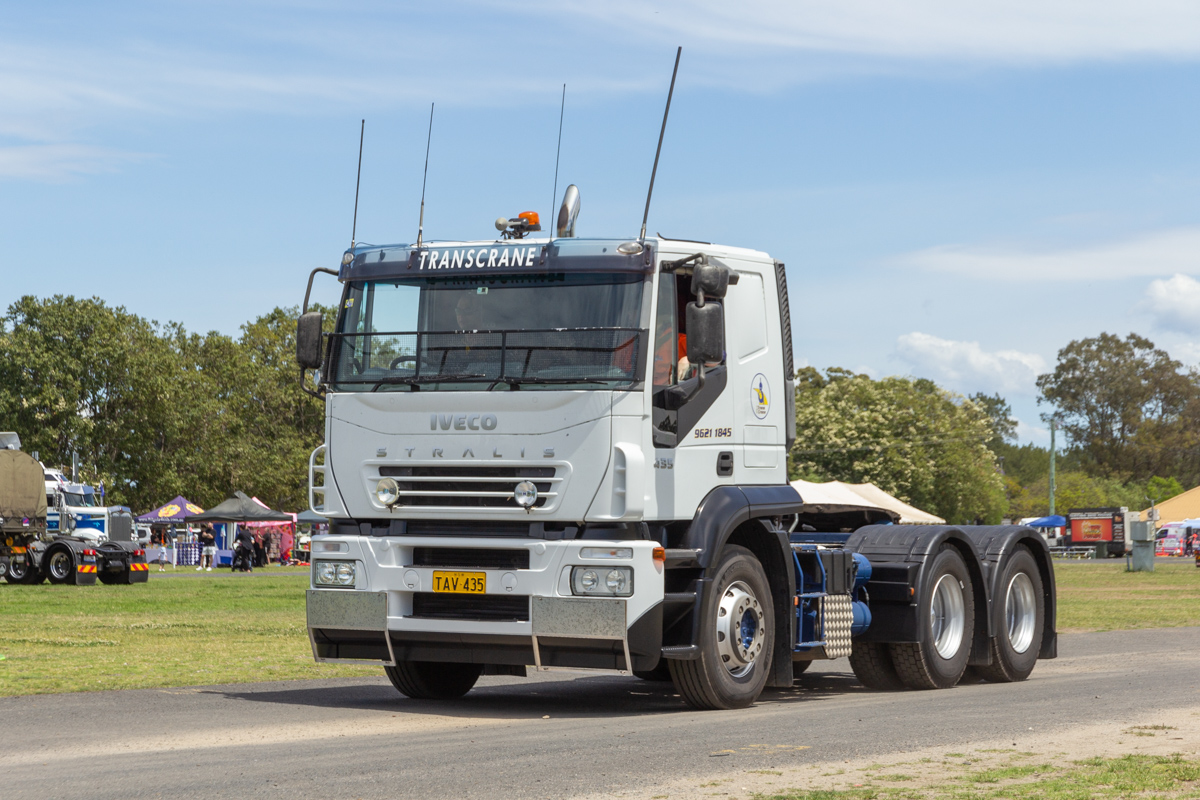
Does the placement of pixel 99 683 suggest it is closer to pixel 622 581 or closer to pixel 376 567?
pixel 376 567

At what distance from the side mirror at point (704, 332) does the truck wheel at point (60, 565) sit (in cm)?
3093

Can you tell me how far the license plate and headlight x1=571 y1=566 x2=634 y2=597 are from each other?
0.69 metres

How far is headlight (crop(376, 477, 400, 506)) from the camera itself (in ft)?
36.6

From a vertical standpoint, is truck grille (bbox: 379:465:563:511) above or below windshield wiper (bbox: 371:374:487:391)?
below

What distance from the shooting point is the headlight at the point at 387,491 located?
1114 centimetres

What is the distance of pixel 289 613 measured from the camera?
83.7 ft

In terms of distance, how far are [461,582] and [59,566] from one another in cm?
3023

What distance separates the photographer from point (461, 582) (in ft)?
36.2

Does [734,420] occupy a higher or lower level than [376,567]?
higher

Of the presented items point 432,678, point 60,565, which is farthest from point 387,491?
point 60,565

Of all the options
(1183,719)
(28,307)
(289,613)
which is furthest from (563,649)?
(28,307)

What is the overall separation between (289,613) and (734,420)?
50.9 ft

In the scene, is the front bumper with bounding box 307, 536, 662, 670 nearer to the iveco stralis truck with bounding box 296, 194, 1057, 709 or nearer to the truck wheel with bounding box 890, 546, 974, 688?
the iveco stralis truck with bounding box 296, 194, 1057, 709

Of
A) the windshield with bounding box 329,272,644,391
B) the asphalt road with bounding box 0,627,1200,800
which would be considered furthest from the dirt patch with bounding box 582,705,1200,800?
the windshield with bounding box 329,272,644,391
